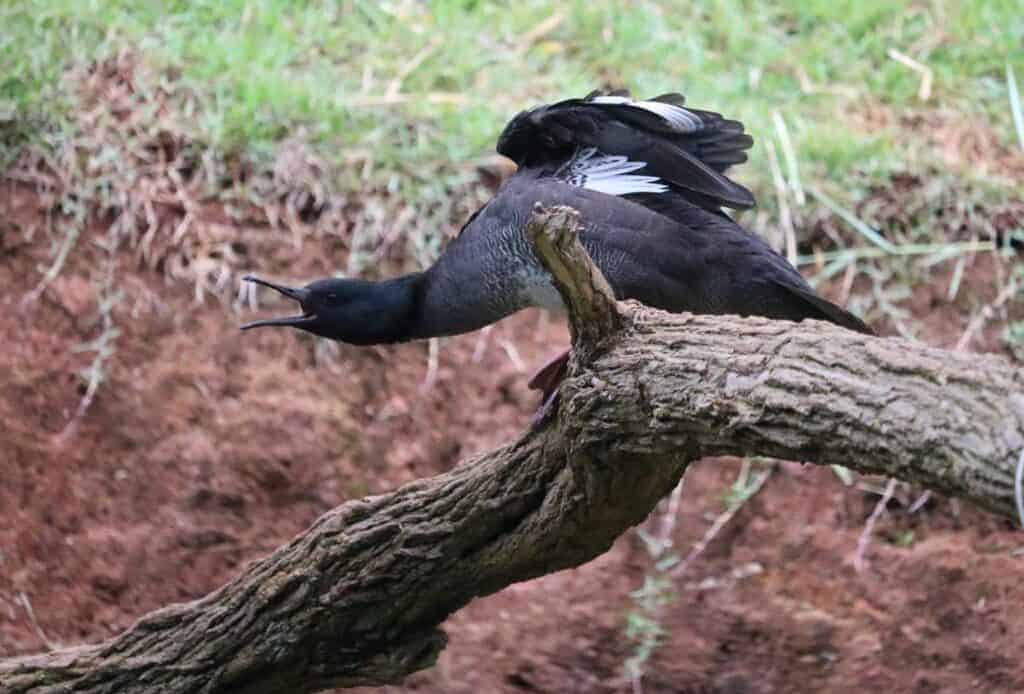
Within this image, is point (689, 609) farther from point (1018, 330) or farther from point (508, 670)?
point (1018, 330)

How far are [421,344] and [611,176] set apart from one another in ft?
4.28

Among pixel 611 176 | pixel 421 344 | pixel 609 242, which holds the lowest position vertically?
pixel 421 344

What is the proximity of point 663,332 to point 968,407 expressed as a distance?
1.94ft

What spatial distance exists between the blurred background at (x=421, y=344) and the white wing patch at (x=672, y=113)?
1.27 m

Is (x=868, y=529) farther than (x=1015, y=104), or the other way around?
(x=1015, y=104)

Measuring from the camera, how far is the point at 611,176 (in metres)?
2.98

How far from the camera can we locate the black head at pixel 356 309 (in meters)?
3.13

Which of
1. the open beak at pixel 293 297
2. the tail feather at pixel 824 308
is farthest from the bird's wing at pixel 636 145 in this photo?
the open beak at pixel 293 297

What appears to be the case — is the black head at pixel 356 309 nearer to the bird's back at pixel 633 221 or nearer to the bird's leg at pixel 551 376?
the bird's back at pixel 633 221

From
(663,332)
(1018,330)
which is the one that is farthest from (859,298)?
(663,332)

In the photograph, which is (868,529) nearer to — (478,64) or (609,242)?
(609,242)

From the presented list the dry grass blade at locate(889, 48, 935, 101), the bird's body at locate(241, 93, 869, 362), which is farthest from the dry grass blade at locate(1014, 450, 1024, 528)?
the dry grass blade at locate(889, 48, 935, 101)

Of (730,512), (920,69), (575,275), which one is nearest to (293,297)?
(575,275)

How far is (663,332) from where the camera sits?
213 cm
